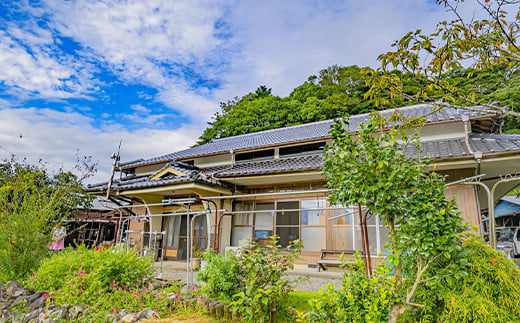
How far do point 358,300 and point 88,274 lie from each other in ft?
13.7

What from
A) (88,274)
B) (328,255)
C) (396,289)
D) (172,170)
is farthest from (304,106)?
(396,289)

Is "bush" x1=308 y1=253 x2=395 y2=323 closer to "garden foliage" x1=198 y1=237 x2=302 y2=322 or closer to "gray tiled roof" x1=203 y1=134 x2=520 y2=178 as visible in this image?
"garden foliage" x1=198 y1=237 x2=302 y2=322

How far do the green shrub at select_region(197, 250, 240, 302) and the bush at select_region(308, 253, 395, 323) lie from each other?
1.16 m

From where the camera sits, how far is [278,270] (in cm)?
331

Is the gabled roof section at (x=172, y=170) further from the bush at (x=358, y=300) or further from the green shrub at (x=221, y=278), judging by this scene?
the bush at (x=358, y=300)

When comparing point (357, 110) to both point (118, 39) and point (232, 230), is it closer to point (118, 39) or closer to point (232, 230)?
point (232, 230)

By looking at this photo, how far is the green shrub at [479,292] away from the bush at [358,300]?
1.12 feet

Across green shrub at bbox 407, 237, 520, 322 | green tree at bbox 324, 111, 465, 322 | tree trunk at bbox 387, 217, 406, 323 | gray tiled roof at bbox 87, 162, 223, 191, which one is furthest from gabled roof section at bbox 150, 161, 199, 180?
green shrub at bbox 407, 237, 520, 322

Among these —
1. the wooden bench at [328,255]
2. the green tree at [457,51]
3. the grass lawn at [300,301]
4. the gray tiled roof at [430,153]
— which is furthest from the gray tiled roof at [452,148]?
the grass lawn at [300,301]

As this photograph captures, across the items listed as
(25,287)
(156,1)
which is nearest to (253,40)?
(156,1)

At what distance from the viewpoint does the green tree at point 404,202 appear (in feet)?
6.84

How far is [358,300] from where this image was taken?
2369 mm

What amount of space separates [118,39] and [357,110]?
58.8ft

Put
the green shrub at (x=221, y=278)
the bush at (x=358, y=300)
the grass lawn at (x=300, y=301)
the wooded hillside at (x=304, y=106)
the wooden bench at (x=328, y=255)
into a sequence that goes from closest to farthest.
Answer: the bush at (x=358, y=300) → the green shrub at (x=221, y=278) → the grass lawn at (x=300, y=301) → the wooden bench at (x=328, y=255) → the wooded hillside at (x=304, y=106)
